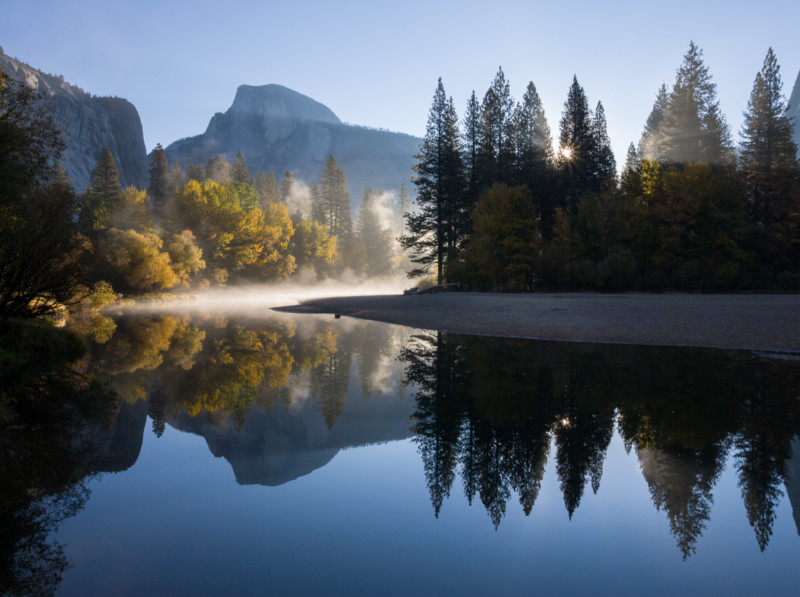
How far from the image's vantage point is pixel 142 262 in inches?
1619

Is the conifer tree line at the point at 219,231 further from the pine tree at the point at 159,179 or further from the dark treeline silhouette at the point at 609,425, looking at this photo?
the dark treeline silhouette at the point at 609,425

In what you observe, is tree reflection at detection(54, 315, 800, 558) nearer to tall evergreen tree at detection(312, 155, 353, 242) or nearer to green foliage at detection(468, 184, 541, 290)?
green foliage at detection(468, 184, 541, 290)

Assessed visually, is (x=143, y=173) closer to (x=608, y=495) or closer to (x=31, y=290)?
(x=31, y=290)

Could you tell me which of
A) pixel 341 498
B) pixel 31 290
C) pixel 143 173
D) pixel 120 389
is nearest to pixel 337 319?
pixel 31 290

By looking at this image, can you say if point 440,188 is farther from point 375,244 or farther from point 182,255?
point 375,244

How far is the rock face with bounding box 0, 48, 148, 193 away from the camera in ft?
458

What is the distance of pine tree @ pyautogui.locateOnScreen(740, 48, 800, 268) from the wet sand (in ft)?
80.1

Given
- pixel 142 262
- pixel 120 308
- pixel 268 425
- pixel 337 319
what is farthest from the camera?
pixel 142 262

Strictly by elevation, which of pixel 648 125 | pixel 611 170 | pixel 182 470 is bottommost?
pixel 182 470

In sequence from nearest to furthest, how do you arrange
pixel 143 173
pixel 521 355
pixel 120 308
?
1. pixel 521 355
2. pixel 120 308
3. pixel 143 173

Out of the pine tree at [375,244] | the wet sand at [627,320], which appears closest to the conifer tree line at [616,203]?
the wet sand at [627,320]

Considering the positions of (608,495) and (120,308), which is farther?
(120,308)

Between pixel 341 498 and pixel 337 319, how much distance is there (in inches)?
894

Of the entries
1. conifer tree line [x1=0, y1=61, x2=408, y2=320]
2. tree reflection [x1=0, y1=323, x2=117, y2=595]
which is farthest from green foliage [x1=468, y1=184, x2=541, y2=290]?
tree reflection [x1=0, y1=323, x2=117, y2=595]
